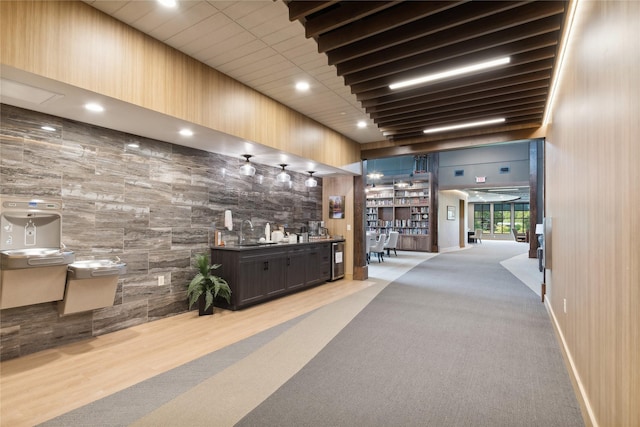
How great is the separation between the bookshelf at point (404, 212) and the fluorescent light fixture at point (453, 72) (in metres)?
10.1

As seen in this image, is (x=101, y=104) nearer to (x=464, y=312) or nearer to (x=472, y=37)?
(x=472, y=37)

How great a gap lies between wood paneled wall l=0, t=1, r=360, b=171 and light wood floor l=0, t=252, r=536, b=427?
250 centimetres

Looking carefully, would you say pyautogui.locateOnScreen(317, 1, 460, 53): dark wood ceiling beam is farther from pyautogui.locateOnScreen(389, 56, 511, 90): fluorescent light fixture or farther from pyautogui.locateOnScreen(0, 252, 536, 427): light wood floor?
pyautogui.locateOnScreen(0, 252, 536, 427): light wood floor

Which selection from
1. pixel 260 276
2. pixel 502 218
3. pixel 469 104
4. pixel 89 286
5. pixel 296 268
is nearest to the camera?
pixel 89 286

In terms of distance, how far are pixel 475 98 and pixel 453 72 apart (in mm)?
933

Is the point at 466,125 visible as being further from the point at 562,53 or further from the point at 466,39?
the point at 466,39

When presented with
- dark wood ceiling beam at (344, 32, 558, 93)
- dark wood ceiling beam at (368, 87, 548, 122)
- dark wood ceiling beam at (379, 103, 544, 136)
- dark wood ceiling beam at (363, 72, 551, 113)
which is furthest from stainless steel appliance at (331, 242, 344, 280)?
dark wood ceiling beam at (344, 32, 558, 93)

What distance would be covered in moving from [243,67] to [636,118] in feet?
11.7

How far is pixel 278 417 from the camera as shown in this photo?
2.12 meters

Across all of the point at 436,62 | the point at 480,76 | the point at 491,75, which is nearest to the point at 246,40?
the point at 436,62

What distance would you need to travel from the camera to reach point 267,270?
201 inches

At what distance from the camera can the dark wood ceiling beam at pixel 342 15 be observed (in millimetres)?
2395

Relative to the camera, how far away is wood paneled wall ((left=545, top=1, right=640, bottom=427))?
1342mm

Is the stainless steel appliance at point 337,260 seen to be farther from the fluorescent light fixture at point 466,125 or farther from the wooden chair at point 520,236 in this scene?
the wooden chair at point 520,236
